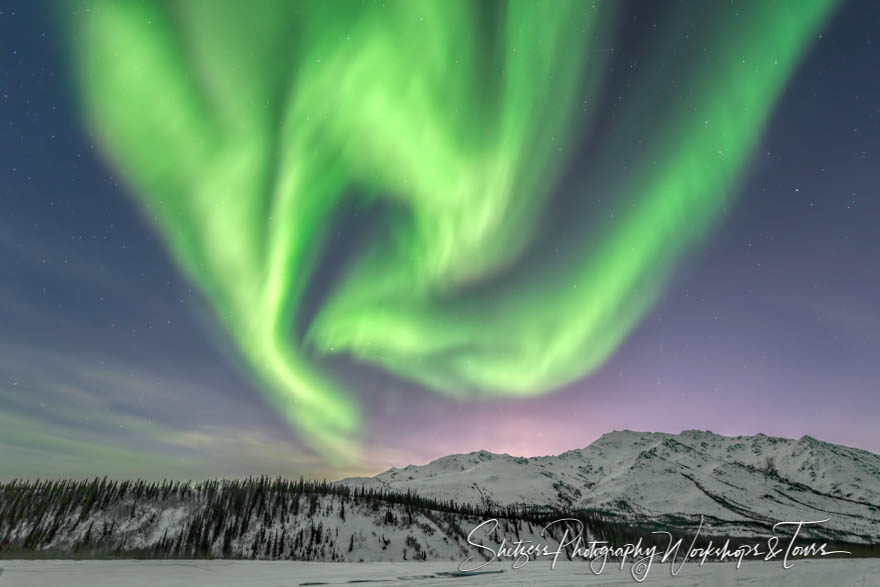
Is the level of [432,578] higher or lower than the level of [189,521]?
lower

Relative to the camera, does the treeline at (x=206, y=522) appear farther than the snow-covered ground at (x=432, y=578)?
Yes

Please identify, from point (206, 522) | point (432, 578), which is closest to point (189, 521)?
point (206, 522)

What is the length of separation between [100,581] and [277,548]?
55.6 m

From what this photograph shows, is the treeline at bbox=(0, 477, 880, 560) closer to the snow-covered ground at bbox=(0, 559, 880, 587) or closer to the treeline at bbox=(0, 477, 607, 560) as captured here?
the treeline at bbox=(0, 477, 607, 560)

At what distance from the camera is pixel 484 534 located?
9412cm

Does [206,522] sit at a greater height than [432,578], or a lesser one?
greater

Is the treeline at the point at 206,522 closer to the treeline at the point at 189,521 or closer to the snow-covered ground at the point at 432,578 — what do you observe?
the treeline at the point at 189,521

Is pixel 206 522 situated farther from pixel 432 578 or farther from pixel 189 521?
pixel 432 578

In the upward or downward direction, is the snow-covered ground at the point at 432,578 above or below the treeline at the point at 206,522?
below

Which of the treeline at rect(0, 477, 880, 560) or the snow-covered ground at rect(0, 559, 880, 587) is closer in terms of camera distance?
the snow-covered ground at rect(0, 559, 880, 587)

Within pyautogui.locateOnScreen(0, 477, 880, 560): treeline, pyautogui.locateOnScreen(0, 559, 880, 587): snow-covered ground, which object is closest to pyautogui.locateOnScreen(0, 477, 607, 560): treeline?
pyautogui.locateOnScreen(0, 477, 880, 560): treeline

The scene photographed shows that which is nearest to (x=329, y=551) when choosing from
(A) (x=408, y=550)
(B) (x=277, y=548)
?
(B) (x=277, y=548)

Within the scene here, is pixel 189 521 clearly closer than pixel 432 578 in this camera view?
No

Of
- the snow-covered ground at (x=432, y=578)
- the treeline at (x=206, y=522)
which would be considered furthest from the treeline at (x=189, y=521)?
the snow-covered ground at (x=432, y=578)
